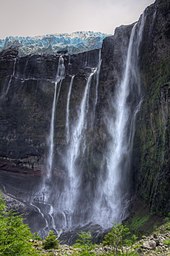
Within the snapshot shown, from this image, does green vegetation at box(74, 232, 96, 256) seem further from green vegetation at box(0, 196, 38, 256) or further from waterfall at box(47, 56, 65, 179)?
waterfall at box(47, 56, 65, 179)

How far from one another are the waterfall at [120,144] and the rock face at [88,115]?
26.6 inches

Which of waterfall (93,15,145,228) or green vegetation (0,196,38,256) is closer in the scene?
green vegetation (0,196,38,256)

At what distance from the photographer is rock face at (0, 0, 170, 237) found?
78.5ft

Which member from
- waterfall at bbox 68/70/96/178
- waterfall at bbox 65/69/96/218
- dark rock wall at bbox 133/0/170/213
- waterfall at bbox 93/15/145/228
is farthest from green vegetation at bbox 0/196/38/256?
waterfall at bbox 68/70/96/178

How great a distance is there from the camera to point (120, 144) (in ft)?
99.7

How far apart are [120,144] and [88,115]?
782 centimetres

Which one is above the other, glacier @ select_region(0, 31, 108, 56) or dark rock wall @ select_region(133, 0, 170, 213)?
glacier @ select_region(0, 31, 108, 56)

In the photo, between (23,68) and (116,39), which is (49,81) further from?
(116,39)

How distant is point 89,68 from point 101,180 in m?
17.2

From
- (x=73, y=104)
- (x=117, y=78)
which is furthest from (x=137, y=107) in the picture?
(x=73, y=104)

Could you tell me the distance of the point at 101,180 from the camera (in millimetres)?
31266

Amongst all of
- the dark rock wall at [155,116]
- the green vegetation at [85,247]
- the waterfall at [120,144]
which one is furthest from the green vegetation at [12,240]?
the waterfall at [120,144]

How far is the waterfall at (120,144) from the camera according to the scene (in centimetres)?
2841

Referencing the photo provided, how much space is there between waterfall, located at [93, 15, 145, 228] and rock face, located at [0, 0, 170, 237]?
675 mm
